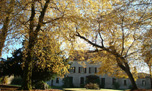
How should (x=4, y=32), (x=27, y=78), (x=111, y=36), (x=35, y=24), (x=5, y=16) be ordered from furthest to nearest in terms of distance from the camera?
(x=111, y=36) → (x=35, y=24) → (x=27, y=78) → (x=4, y=32) → (x=5, y=16)

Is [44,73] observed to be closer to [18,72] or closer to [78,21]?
[18,72]

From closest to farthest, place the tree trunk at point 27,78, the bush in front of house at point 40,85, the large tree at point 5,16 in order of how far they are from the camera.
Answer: the large tree at point 5,16, the tree trunk at point 27,78, the bush in front of house at point 40,85

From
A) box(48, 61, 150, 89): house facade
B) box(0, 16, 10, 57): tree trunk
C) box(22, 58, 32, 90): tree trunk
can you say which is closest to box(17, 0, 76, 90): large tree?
box(22, 58, 32, 90): tree trunk

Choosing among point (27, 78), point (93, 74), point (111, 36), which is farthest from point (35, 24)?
point (93, 74)

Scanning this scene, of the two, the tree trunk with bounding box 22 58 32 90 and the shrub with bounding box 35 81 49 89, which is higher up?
the tree trunk with bounding box 22 58 32 90

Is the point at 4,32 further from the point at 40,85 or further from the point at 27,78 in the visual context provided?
the point at 40,85

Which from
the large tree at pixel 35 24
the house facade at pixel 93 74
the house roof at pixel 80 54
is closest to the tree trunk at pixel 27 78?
the large tree at pixel 35 24

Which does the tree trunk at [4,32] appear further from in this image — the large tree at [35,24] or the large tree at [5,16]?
the large tree at [35,24]

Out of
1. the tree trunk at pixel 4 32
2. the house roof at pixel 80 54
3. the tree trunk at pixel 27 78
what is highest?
the tree trunk at pixel 4 32

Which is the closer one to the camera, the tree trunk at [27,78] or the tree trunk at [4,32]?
the tree trunk at [4,32]

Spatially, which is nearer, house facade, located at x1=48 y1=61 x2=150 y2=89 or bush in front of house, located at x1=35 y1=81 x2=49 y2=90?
bush in front of house, located at x1=35 y1=81 x2=49 y2=90

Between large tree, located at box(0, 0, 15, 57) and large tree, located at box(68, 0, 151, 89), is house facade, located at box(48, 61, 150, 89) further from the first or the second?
large tree, located at box(0, 0, 15, 57)

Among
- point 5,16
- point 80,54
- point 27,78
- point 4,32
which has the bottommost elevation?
point 27,78

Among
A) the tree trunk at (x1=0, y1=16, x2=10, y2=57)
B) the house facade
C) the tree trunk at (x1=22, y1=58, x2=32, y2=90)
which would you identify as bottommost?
the house facade
